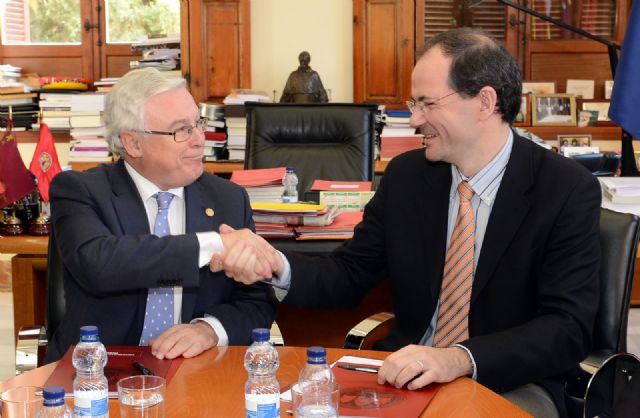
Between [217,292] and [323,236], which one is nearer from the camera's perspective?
[217,292]

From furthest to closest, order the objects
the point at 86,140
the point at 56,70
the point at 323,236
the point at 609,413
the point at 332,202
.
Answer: the point at 56,70
the point at 86,140
the point at 332,202
the point at 323,236
the point at 609,413

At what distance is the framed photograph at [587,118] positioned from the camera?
6.01 metres

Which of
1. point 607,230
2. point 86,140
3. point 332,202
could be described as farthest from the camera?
point 86,140

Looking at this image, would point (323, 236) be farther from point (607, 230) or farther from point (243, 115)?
point (243, 115)

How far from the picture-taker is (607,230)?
2018 mm

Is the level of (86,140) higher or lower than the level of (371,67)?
lower

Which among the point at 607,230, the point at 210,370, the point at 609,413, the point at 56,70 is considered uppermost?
the point at 56,70

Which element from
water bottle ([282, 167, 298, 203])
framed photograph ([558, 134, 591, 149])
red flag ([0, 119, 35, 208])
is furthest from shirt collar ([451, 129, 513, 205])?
framed photograph ([558, 134, 591, 149])

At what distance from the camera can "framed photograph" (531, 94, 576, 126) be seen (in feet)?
19.5

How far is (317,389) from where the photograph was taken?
1387mm

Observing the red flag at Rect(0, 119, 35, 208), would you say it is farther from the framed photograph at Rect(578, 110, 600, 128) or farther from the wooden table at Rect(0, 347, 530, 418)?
the framed photograph at Rect(578, 110, 600, 128)

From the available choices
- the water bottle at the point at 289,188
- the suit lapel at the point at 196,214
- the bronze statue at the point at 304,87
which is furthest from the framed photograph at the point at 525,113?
the suit lapel at the point at 196,214

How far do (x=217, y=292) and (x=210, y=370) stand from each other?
0.54 meters

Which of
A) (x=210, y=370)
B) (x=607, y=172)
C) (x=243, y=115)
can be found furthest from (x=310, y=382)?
(x=243, y=115)
